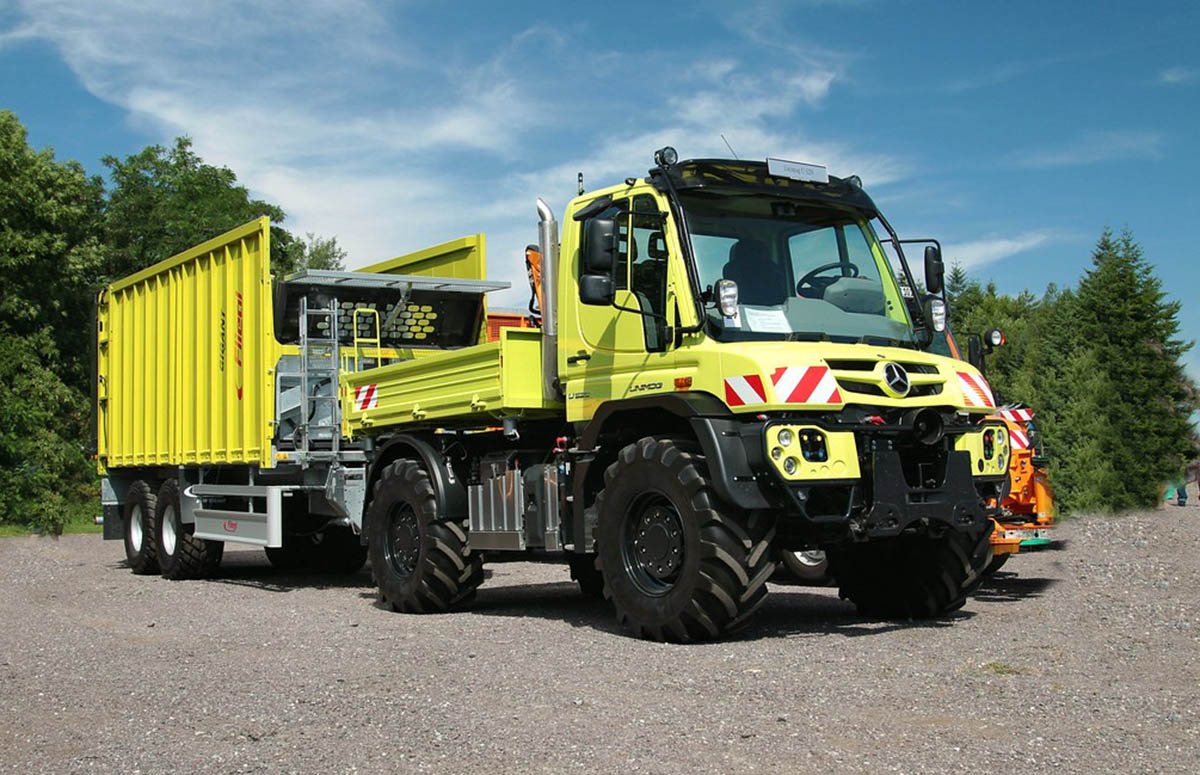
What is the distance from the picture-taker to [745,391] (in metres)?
8.10

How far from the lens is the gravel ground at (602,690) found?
5332 millimetres

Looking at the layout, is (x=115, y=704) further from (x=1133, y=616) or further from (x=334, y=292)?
(x=334, y=292)

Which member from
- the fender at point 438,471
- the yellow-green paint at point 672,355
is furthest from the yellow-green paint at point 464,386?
the yellow-green paint at point 672,355

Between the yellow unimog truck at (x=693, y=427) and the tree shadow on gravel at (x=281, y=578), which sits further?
the tree shadow on gravel at (x=281, y=578)

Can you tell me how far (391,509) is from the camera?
1135 centimetres

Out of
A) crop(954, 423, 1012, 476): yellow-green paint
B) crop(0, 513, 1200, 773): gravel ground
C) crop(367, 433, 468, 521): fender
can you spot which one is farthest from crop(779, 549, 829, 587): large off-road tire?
crop(954, 423, 1012, 476): yellow-green paint

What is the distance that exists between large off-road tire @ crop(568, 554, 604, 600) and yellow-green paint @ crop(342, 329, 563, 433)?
1843mm

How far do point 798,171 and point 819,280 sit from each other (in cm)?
84

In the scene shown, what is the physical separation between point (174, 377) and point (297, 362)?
3.05 m

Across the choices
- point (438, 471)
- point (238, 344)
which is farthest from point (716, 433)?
point (238, 344)

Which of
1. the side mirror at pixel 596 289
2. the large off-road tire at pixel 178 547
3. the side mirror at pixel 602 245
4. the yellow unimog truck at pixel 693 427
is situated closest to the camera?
the yellow unimog truck at pixel 693 427

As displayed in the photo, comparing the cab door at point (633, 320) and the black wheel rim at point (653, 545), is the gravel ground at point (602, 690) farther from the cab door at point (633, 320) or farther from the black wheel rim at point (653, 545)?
the cab door at point (633, 320)

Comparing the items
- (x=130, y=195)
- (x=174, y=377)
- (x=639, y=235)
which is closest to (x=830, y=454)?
(x=639, y=235)

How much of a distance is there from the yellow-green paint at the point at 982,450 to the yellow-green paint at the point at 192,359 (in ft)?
24.2
